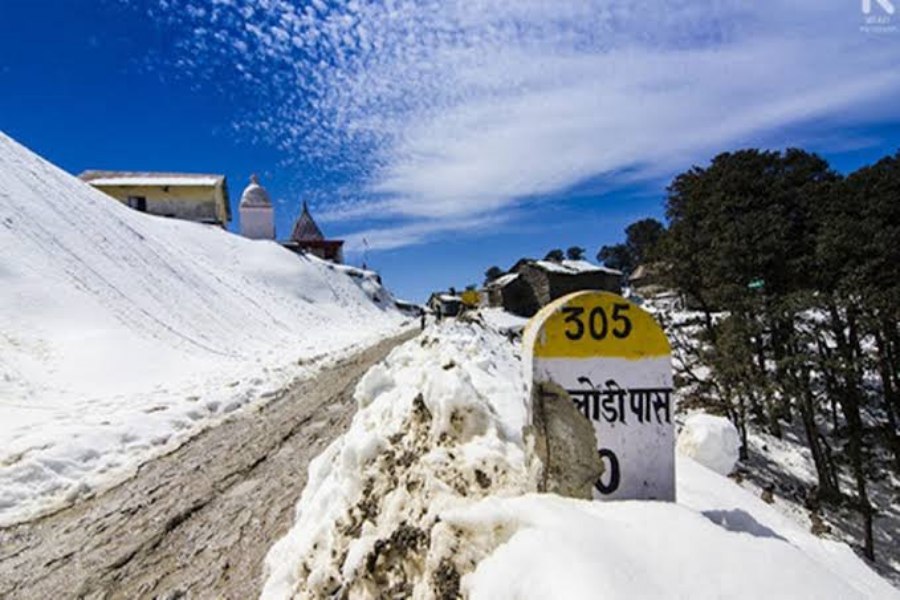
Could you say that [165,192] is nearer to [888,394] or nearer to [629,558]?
[629,558]

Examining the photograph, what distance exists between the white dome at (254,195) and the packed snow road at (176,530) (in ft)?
167

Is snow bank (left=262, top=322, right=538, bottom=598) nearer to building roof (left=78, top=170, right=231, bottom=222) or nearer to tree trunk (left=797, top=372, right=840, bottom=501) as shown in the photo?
tree trunk (left=797, top=372, right=840, bottom=501)

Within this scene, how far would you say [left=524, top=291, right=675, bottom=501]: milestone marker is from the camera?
2.71 m

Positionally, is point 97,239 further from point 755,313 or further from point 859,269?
point 859,269

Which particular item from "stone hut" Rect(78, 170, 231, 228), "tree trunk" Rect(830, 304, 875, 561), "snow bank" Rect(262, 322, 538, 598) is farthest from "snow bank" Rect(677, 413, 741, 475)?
"stone hut" Rect(78, 170, 231, 228)

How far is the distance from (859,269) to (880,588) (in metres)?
14.7

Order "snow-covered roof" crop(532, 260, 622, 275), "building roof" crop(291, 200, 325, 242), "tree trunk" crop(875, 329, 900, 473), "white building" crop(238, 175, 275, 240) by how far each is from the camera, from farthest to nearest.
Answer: "building roof" crop(291, 200, 325, 242) → "white building" crop(238, 175, 275, 240) → "snow-covered roof" crop(532, 260, 622, 275) → "tree trunk" crop(875, 329, 900, 473)

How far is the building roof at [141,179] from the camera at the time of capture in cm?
4453

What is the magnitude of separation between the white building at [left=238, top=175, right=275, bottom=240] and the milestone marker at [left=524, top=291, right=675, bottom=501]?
54453mm

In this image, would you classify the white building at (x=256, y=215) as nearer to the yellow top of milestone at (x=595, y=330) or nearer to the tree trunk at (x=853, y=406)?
the tree trunk at (x=853, y=406)

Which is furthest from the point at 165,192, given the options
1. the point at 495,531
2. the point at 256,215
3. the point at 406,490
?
the point at 495,531

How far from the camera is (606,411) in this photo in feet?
9.06

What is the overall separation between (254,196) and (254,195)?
130 mm

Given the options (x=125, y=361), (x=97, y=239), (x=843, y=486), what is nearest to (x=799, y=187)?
(x=843, y=486)
